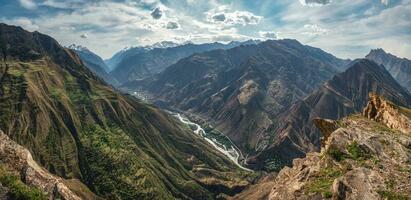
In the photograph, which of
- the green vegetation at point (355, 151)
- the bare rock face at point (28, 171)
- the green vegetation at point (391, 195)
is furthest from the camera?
the green vegetation at point (355, 151)

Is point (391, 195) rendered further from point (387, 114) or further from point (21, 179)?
point (387, 114)

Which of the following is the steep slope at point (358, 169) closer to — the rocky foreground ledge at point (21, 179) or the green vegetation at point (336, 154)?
the green vegetation at point (336, 154)

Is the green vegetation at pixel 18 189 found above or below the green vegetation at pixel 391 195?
above

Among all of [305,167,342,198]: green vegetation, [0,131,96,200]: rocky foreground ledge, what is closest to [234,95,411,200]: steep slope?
[305,167,342,198]: green vegetation

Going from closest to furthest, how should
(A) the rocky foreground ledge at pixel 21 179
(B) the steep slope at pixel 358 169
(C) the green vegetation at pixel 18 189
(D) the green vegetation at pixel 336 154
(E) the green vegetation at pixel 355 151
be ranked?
(C) the green vegetation at pixel 18 189, (A) the rocky foreground ledge at pixel 21 179, (B) the steep slope at pixel 358 169, (E) the green vegetation at pixel 355 151, (D) the green vegetation at pixel 336 154

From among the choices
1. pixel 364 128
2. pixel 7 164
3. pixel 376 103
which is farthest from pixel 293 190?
pixel 376 103

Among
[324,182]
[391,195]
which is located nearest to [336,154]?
[324,182]

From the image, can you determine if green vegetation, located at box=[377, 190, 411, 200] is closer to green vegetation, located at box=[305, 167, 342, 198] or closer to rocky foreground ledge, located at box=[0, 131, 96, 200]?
green vegetation, located at box=[305, 167, 342, 198]

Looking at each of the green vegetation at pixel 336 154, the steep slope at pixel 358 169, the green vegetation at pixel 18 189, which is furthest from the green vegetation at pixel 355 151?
the green vegetation at pixel 18 189
